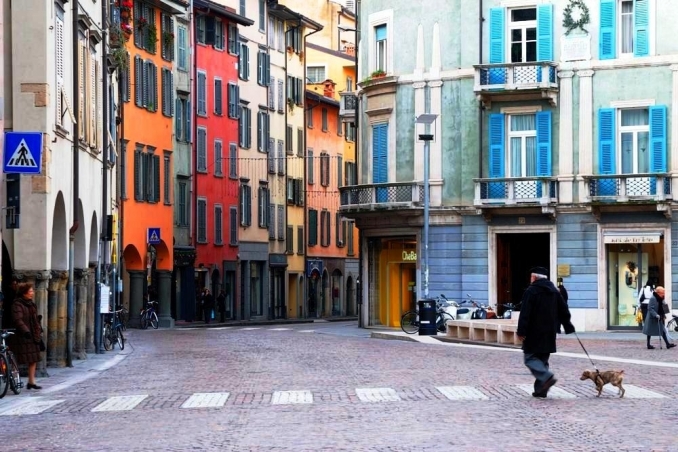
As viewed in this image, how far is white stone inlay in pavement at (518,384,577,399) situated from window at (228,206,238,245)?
185ft

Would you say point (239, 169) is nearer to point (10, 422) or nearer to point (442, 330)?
point (442, 330)

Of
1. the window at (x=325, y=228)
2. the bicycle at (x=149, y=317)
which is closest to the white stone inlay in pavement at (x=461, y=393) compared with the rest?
the bicycle at (x=149, y=317)

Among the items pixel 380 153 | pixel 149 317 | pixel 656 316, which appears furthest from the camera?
pixel 149 317

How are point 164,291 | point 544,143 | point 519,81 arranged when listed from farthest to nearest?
point 164,291
point 544,143
point 519,81

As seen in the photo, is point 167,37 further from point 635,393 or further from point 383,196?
point 635,393

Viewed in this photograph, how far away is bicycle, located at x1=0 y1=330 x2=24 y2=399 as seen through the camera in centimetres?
2359

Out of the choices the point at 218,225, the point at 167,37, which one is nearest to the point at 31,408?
the point at 167,37

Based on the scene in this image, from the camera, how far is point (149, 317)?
6309cm

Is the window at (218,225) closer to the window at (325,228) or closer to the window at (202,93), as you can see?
the window at (202,93)

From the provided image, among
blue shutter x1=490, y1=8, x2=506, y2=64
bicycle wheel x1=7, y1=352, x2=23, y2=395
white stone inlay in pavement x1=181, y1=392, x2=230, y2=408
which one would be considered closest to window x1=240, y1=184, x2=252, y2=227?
blue shutter x1=490, y1=8, x2=506, y2=64

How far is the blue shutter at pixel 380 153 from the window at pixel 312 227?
3527 cm

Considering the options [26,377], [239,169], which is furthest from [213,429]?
[239,169]

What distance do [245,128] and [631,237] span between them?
34.2 meters

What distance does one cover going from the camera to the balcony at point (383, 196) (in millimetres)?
54031
